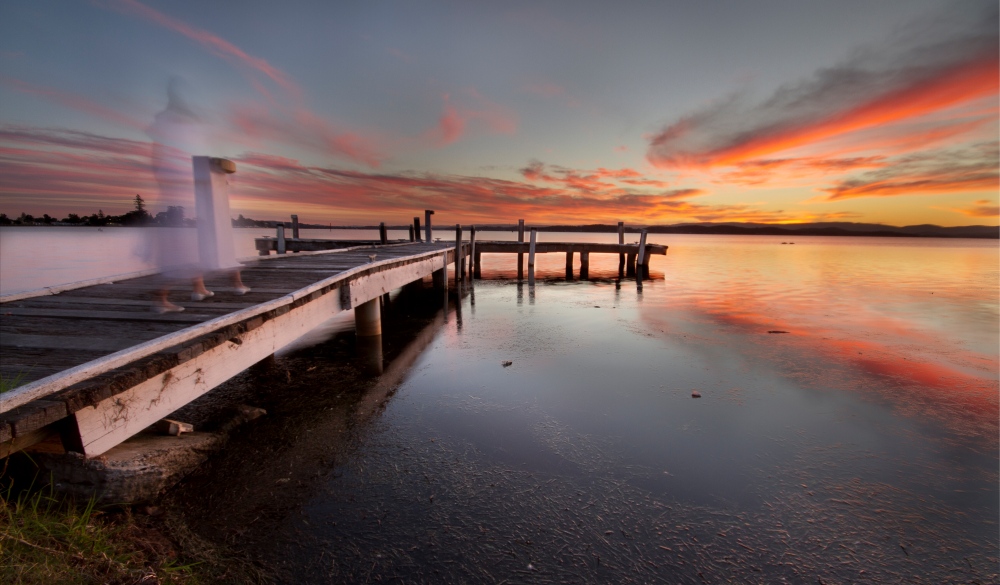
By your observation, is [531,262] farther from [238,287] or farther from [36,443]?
[36,443]

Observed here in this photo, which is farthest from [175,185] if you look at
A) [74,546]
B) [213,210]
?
[74,546]

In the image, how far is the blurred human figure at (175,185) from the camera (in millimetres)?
3887

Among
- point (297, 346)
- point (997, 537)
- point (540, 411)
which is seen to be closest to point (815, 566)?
point (997, 537)

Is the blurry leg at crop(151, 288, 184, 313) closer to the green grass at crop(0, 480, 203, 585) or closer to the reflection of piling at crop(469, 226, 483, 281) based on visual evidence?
the green grass at crop(0, 480, 203, 585)

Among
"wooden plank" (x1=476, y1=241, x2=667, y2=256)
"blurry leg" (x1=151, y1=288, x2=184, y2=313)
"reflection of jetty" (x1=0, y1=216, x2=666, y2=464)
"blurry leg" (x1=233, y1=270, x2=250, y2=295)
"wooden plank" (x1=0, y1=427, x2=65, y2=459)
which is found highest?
"wooden plank" (x1=476, y1=241, x2=667, y2=256)

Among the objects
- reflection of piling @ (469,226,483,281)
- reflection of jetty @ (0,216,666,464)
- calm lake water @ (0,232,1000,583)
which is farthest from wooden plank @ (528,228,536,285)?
reflection of jetty @ (0,216,666,464)

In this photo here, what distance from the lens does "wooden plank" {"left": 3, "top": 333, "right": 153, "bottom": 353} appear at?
3.21 m

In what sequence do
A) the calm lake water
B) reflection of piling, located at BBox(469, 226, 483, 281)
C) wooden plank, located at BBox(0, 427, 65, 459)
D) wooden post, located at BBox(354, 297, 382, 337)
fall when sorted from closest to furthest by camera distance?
wooden plank, located at BBox(0, 427, 65, 459)
the calm lake water
wooden post, located at BBox(354, 297, 382, 337)
reflection of piling, located at BBox(469, 226, 483, 281)

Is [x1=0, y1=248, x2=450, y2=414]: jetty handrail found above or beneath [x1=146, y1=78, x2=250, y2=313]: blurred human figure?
beneath

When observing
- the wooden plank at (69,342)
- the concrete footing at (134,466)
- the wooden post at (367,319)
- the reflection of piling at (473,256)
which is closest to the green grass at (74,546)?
the concrete footing at (134,466)

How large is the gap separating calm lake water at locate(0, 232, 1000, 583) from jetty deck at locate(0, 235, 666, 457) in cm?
91

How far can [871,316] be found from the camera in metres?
11.3

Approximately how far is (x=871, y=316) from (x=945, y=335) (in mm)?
2059

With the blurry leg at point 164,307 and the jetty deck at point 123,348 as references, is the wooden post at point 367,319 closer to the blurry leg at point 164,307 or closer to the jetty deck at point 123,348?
the jetty deck at point 123,348
